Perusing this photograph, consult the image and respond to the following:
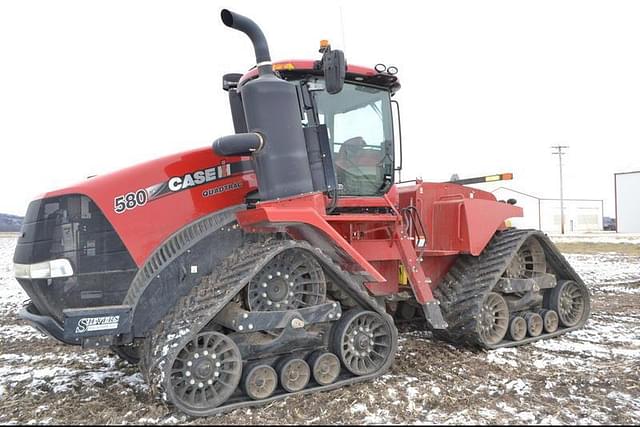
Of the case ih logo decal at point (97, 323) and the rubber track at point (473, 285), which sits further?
the rubber track at point (473, 285)

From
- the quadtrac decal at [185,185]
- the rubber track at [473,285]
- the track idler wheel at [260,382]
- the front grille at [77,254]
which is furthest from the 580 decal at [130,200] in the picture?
the rubber track at [473,285]

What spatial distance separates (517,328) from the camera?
7031mm

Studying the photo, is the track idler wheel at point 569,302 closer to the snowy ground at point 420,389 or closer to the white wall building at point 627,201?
the snowy ground at point 420,389

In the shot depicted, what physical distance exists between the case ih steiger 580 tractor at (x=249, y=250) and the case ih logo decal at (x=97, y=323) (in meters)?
0.01

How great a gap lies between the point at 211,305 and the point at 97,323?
35.1 inches

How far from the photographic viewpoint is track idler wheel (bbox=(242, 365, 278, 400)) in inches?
181

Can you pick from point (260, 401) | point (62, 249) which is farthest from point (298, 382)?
point (62, 249)

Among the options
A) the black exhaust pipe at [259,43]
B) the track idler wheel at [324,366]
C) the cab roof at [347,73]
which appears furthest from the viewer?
the cab roof at [347,73]

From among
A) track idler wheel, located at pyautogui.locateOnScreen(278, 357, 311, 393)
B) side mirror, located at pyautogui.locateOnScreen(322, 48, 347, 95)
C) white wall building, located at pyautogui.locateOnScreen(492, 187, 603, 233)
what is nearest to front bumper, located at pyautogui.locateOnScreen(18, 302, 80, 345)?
track idler wheel, located at pyautogui.locateOnScreen(278, 357, 311, 393)

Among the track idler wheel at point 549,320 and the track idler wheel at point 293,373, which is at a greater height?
the track idler wheel at point 293,373

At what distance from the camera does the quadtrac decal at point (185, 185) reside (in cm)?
472

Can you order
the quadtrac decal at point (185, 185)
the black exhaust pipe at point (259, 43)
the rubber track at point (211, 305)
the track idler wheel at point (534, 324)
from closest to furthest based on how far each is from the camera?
the rubber track at point (211, 305), the quadtrac decal at point (185, 185), the black exhaust pipe at point (259, 43), the track idler wheel at point (534, 324)

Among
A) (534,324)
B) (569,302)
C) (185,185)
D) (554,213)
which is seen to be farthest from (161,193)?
(554,213)

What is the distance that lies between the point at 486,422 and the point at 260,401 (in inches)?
70.3
